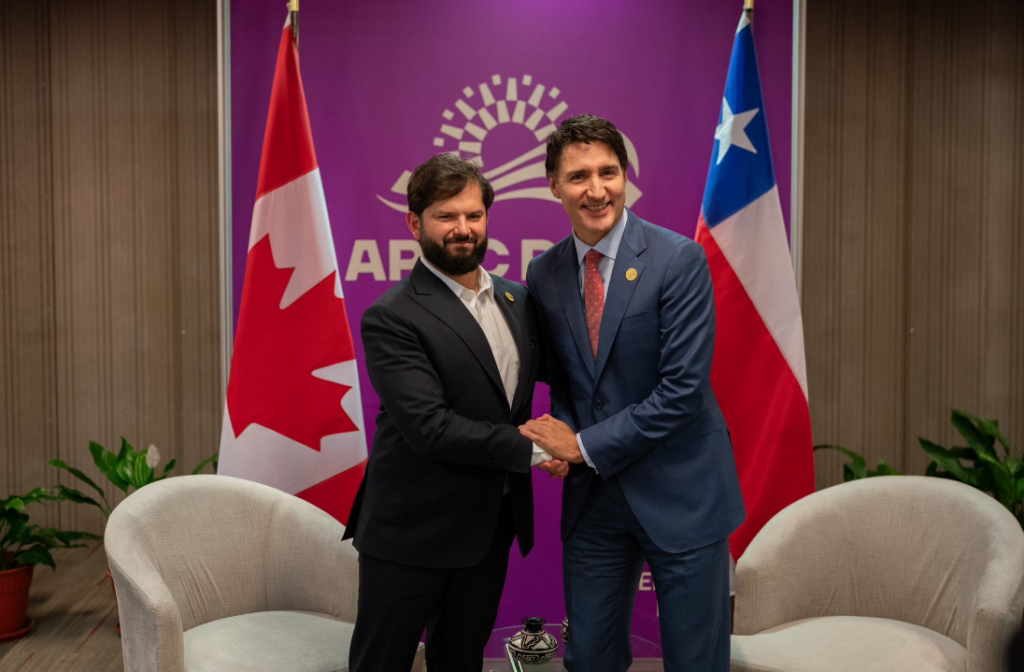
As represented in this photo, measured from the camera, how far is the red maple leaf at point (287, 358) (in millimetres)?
3373

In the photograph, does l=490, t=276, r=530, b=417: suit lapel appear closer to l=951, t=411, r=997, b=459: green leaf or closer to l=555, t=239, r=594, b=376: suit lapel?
l=555, t=239, r=594, b=376: suit lapel

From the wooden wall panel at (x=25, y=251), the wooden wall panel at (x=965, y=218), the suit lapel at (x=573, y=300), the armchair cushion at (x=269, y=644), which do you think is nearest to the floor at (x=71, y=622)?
the wooden wall panel at (x=25, y=251)

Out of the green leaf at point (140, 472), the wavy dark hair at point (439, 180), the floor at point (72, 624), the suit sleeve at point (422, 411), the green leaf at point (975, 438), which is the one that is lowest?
the floor at point (72, 624)

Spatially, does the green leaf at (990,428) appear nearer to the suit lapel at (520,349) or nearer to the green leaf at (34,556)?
the suit lapel at (520,349)

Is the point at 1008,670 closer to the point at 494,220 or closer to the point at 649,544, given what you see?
the point at 649,544

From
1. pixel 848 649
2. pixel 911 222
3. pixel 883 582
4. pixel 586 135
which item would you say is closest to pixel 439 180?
pixel 586 135

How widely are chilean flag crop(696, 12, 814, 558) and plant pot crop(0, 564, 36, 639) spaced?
9.80 feet

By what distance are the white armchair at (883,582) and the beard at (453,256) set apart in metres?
1.28

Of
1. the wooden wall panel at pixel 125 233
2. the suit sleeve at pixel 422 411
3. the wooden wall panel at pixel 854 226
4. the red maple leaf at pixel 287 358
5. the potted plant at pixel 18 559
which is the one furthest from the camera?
the wooden wall panel at pixel 125 233

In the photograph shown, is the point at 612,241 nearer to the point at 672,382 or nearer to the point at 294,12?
the point at 672,382

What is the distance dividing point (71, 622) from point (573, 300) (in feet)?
9.74

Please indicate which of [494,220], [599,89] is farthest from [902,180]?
[494,220]

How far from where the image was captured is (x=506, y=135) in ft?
12.0

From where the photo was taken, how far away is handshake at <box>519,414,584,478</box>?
93.0 inches
